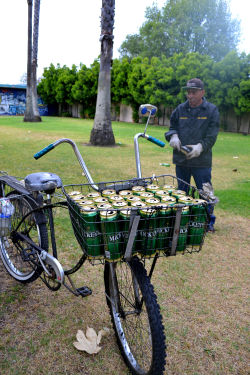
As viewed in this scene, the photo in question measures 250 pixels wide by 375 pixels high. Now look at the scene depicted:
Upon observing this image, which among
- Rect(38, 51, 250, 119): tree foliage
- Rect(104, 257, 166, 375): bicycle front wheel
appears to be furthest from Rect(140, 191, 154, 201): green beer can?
Rect(38, 51, 250, 119): tree foliage

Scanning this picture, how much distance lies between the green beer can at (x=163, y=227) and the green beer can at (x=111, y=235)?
0.74ft

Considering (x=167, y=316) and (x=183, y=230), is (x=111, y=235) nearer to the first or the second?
(x=183, y=230)

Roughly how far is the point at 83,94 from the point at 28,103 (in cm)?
942

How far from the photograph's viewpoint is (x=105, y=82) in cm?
1077

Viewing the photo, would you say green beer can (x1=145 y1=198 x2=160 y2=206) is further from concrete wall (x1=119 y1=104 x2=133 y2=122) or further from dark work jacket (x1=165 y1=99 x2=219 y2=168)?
concrete wall (x1=119 y1=104 x2=133 y2=122)

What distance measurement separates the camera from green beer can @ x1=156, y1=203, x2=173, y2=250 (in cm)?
176

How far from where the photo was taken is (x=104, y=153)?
33.6 ft

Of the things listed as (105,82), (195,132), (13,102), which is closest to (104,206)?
(195,132)

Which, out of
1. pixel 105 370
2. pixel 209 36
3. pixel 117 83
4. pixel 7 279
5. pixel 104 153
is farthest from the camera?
pixel 209 36

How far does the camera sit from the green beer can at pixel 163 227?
A: 1.76m

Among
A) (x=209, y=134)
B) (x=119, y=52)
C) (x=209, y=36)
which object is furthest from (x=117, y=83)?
(x=209, y=134)

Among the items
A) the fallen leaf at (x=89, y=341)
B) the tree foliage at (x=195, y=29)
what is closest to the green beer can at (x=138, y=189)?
the fallen leaf at (x=89, y=341)

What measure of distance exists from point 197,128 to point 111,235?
2.52 meters

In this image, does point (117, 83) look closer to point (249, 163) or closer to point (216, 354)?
point (249, 163)
